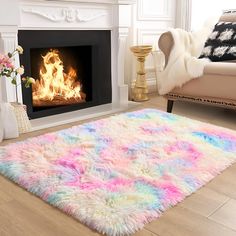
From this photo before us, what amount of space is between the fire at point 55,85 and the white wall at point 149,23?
749mm

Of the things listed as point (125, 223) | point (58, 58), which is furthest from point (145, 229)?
point (58, 58)

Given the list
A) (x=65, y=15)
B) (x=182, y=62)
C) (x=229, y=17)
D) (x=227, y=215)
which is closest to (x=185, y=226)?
(x=227, y=215)

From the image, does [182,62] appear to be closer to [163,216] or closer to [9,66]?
[9,66]

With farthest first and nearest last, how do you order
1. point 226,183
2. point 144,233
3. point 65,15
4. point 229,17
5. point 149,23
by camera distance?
point 149,23 < point 229,17 < point 65,15 < point 226,183 < point 144,233

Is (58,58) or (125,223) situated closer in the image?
(125,223)

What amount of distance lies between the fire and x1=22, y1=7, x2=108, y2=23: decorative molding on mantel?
336mm

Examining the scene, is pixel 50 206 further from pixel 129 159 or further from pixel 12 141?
pixel 12 141

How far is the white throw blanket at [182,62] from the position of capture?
274 centimetres

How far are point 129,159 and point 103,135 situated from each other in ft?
1.48

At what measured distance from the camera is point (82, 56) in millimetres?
3238

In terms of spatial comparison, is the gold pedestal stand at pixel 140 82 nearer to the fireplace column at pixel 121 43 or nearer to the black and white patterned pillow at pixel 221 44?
the fireplace column at pixel 121 43

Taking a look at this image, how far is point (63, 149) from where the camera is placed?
1.99 m

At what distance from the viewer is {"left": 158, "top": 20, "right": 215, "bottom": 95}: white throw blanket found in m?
2.74

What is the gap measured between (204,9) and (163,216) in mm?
3272
